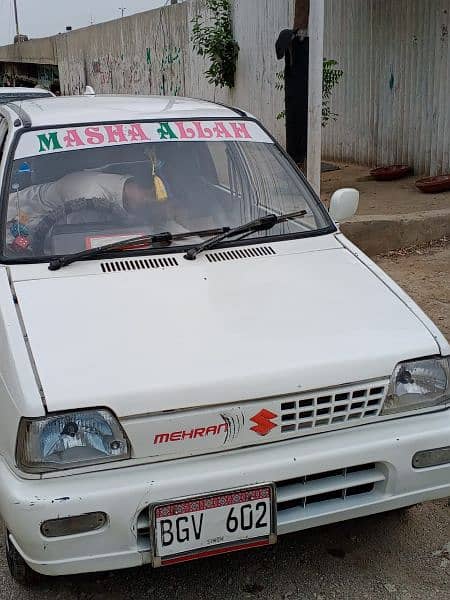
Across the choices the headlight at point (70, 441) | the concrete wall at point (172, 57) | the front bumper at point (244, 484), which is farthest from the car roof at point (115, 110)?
the concrete wall at point (172, 57)

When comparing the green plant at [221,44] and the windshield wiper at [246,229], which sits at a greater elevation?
the green plant at [221,44]

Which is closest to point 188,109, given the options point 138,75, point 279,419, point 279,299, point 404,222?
point 279,299

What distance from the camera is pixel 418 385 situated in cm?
255

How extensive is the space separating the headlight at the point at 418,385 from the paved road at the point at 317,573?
69cm

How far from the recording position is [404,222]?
22.5 feet

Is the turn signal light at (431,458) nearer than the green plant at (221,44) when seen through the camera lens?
Yes

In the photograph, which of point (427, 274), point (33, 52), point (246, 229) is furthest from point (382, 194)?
point (33, 52)

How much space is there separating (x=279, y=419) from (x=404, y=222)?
4.90 metres

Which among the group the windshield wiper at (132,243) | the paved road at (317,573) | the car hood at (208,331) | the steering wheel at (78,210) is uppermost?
the steering wheel at (78,210)

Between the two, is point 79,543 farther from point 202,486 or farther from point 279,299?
point 279,299

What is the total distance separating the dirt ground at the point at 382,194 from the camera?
787 cm

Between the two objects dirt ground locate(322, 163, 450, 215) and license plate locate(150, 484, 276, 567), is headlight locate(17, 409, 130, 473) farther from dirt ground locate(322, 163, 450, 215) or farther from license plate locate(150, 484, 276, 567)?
dirt ground locate(322, 163, 450, 215)

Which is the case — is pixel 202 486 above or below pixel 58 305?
below

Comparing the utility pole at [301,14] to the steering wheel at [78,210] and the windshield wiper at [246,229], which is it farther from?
the steering wheel at [78,210]
